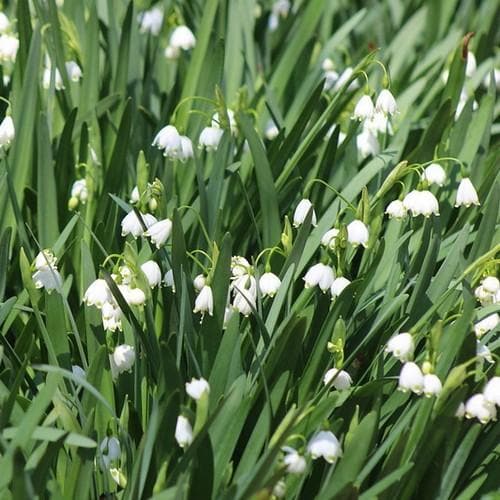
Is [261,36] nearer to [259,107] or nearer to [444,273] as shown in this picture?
[259,107]

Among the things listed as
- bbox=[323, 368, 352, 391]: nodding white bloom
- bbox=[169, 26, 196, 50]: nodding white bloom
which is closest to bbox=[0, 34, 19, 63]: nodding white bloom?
bbox=[169, 26, 196, 50]: nodding white bloom

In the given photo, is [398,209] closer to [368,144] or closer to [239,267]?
[239,267]

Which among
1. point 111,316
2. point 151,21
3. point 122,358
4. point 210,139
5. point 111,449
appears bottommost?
point 111,449

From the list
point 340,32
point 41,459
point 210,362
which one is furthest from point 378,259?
point 340,32

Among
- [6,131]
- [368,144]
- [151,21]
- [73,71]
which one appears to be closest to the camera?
[6,131]

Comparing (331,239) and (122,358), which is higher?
(331,239)

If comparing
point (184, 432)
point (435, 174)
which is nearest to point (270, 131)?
point (435, 174)

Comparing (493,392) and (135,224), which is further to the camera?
(135,224)
